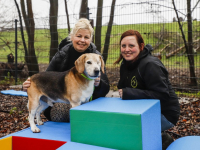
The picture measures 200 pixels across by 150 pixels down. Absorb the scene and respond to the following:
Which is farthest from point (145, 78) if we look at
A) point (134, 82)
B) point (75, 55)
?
point (75, 55)

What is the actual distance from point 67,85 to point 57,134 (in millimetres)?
637

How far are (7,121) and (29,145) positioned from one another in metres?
2.71

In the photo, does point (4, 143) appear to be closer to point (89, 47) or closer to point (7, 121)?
point (89, 47)

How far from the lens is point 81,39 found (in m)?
3.25

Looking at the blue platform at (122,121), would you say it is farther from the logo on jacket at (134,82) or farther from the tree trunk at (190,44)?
the tree trunk at (190,44)

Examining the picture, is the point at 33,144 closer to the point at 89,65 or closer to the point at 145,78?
the point at 89,65

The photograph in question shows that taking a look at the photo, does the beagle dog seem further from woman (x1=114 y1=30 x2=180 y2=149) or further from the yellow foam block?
woman (x1=114 y1=30 x2=180 y2=149)

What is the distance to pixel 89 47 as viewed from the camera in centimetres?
351

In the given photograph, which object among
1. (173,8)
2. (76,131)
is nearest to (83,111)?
(76,131)

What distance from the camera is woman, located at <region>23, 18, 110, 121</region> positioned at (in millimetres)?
3211

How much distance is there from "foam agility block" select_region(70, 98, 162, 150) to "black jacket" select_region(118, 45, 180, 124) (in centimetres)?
16

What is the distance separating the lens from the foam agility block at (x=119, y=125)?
7.18 feet

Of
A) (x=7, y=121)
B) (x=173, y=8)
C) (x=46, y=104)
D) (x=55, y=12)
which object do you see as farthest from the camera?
(x=55, y=12)

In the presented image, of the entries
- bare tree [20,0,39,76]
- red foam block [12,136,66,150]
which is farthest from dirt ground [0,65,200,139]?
bare tree [20,0,39,76]
